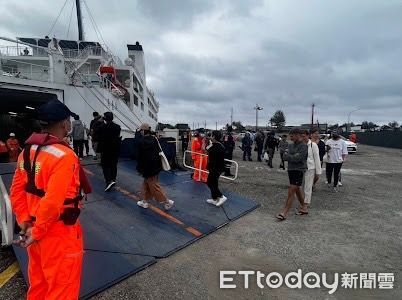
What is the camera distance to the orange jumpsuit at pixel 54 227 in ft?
6.63

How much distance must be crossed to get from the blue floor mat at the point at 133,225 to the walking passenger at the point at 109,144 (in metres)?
0.41

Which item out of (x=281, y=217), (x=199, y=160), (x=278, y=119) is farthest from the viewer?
(x=278, y=119)

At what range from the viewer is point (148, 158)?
5.91m

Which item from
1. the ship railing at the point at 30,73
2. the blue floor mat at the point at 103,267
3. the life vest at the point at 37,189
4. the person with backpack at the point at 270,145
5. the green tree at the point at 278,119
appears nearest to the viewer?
the life vest at the point at 37,189

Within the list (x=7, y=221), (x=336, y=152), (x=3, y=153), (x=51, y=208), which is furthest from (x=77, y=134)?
(x=51, y=208)

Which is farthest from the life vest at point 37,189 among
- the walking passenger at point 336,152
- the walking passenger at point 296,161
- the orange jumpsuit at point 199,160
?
the walking passenger at point 336,152

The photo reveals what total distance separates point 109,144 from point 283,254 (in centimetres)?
428

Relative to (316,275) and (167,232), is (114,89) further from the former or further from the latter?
(316,275)

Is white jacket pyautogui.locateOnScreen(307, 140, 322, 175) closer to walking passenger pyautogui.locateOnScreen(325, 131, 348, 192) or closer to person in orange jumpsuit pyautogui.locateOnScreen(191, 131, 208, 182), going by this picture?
walking passenger pyautogui.locateOnScreen(325, 131, 348, 192)

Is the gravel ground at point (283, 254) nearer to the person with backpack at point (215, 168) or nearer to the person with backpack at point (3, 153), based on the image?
the person with backpack at point (215, 168)

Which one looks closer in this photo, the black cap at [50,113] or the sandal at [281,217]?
the black cap at [50,113]

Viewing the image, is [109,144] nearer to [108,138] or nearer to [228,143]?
[108,138]

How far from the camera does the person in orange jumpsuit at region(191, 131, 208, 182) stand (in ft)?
30.1

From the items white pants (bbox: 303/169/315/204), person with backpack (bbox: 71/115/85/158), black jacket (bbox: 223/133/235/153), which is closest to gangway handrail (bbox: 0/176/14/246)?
white pants (bbox: 303/169/315/204)
